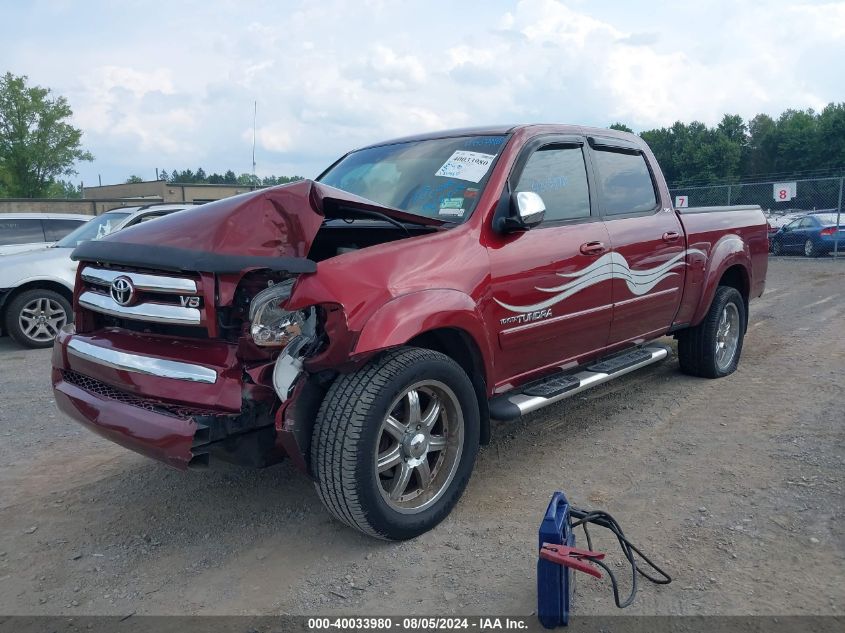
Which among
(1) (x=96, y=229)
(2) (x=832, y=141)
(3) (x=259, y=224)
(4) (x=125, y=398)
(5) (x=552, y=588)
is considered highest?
(2) (x=832, y=141)

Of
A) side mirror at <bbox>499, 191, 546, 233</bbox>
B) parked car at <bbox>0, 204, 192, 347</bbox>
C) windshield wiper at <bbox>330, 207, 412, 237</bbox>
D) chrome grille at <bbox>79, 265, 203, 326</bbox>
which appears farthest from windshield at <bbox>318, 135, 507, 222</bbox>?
parked car at <bbox>0, 204, 192, 347</bbox>

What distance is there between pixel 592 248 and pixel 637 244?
56 cm

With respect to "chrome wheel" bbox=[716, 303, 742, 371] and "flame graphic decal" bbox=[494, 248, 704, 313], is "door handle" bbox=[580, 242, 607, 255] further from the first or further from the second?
"chrome wheel" bbox=[716, 303, 742, 371]

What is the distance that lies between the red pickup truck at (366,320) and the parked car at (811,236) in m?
15.7

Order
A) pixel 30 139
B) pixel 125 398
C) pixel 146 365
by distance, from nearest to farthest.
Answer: pixel 146 365, pixel 125 398, pixel 30 139

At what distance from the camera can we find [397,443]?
3.12 meters

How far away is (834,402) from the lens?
195 inches

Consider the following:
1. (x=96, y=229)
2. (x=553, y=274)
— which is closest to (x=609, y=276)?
(x=553, y=274)

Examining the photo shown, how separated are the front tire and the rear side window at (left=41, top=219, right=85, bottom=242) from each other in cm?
992

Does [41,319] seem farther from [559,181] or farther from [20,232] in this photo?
[559,181]

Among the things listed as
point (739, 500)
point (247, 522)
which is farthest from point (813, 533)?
point (247, 522)

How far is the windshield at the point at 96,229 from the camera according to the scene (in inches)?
337

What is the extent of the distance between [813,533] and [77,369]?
11.7 feet

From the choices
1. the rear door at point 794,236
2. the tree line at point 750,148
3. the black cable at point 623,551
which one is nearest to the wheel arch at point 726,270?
the black cable at point 623,551
